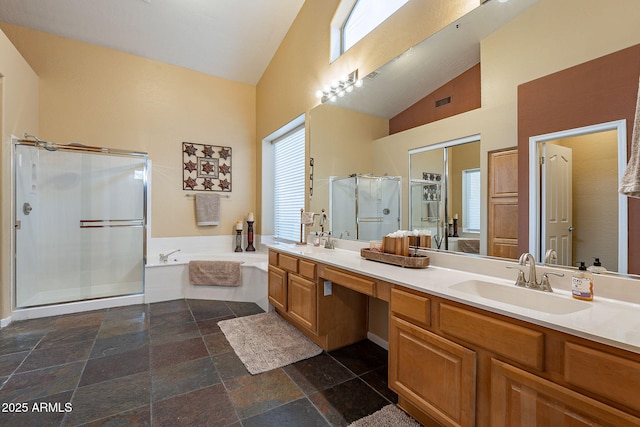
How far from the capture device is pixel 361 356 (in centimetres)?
217

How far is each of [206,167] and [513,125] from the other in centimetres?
388

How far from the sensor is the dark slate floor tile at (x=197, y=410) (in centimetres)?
147

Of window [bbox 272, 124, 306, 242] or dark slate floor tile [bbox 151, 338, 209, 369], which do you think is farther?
window [bbox 272, 124, 306, 242]

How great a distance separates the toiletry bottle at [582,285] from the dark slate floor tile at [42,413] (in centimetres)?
255

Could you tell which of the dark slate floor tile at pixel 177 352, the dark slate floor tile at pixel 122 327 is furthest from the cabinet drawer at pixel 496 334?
the dark slate floor tile at pixel 122 327

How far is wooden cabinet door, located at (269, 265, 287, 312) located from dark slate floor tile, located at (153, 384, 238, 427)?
94cm

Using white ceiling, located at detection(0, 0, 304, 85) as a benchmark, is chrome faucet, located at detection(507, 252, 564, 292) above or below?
below

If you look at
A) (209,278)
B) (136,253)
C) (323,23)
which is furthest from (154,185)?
(323,23)

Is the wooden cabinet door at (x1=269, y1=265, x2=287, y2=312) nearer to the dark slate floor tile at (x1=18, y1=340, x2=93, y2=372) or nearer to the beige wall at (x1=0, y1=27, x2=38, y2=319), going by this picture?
the dark slate floor tile at (x1=18, y1=340, x2=93, y2=372)

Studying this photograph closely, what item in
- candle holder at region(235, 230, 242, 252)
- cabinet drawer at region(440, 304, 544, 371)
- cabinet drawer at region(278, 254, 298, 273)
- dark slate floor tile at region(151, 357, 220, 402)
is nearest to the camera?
cabinet drawer at region(440, 304, 544, 371)

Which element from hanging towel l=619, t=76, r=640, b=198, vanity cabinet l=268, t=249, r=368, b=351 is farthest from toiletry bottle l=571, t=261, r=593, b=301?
vanity cabinet l=268, t=249, r=368, b=351

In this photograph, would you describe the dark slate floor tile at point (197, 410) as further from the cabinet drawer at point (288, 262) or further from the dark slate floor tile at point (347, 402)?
the cabinet drawer at point (288, 262)

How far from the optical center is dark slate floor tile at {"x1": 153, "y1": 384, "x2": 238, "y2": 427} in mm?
1473

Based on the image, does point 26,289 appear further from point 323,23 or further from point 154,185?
point 323,23
